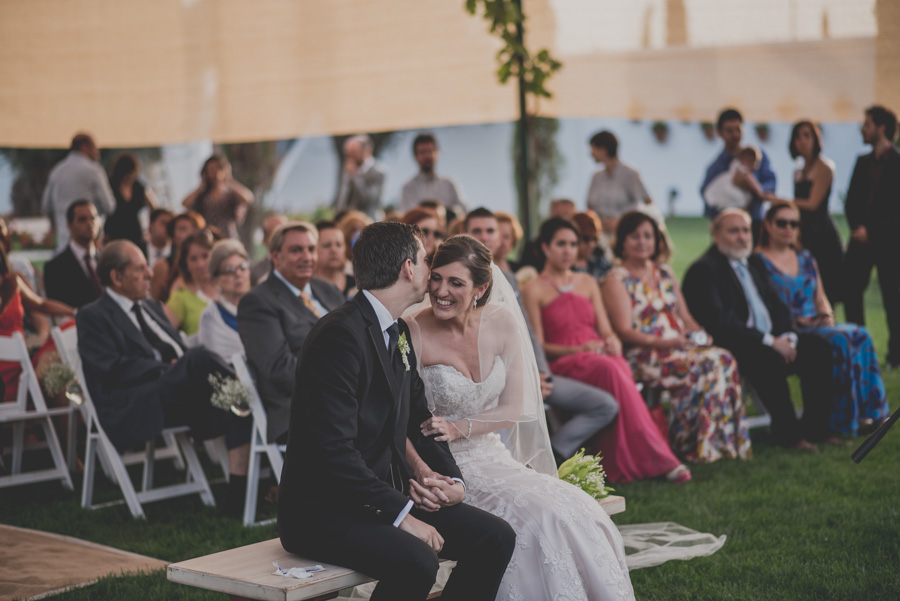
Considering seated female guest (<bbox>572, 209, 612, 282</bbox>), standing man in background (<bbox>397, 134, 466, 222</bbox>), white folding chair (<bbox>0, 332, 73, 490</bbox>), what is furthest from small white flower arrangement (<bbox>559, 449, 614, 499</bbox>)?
standing man in background (<bbox>397, 134, 466, 222</bbox>)

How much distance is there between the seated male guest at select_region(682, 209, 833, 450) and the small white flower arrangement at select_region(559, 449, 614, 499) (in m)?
3.25

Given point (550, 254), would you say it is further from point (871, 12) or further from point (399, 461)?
point (871, 12)

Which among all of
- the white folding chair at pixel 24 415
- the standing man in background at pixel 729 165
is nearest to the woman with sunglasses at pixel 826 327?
the standing man in background at pixel 729 165

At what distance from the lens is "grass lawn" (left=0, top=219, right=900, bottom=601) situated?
4320mm

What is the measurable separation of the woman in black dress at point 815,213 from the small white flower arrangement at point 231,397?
20.0 ft

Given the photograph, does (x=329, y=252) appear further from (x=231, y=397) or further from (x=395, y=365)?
(x=395, y=365)

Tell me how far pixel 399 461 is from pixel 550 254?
3.59 m

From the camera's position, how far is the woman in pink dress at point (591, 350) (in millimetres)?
6348

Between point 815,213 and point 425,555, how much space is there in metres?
7.42

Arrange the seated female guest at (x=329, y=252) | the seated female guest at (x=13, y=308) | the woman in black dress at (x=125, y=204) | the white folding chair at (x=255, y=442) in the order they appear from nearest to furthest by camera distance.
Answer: the white folding chair at (x=255, y=442) < the seated female guest at (x=13, y=308) < the seated female guest at (x=329, y=252) < the woman in black dress at (x=125, y=204)

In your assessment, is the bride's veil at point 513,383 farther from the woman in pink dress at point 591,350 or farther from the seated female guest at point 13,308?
the seated female guest at point 13,308

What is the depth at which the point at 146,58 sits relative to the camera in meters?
10.3

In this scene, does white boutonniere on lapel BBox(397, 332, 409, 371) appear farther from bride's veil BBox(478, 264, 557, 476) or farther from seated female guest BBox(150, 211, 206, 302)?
seated female guest BBox(150, 211, 206, 302)

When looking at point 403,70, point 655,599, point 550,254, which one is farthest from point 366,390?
point 403,70
